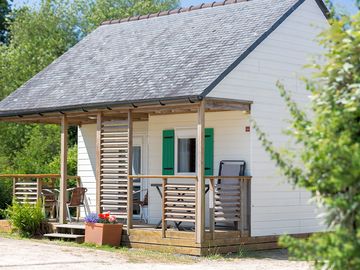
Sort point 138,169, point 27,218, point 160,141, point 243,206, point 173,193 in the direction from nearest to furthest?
point 173,193
point 243,206
point 27,218
point 160,141
point 138,169

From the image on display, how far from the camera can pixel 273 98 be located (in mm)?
15945

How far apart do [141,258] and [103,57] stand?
687cm

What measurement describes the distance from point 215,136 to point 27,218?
4.74m

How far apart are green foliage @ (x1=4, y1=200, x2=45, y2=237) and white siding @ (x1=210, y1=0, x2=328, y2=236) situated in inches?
202

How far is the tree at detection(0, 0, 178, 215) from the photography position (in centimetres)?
3256

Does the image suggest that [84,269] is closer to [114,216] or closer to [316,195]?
[114,216]

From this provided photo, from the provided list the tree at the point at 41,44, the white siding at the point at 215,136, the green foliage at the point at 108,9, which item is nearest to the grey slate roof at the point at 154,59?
the white siding at the point at 215,136

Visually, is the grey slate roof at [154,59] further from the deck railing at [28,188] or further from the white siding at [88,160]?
the white siding at [88,160]

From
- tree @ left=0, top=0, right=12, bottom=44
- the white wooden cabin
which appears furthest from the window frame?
tree @ left=0, top=0, right=12, bottom=44

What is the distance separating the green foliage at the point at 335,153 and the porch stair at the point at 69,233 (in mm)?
10523

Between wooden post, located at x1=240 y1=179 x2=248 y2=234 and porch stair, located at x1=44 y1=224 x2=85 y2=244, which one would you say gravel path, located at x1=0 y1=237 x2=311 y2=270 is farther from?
porch stair, located at x1=44 y1=224 x2=85 y2=244

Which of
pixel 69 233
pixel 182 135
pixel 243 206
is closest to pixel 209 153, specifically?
pixel 182 135

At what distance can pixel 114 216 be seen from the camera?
1603cm

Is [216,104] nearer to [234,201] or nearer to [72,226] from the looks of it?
[234,201]
